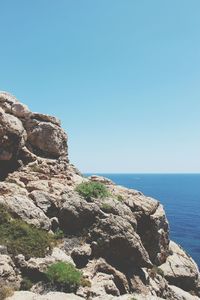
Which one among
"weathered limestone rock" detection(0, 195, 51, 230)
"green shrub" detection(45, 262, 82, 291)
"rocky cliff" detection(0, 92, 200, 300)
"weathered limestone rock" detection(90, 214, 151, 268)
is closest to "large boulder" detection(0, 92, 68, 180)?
"rocky cliff" detection(0, 92, 200, 300)

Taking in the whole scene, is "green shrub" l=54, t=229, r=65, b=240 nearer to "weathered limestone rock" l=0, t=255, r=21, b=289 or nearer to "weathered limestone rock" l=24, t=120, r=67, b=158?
"weathered limestone rock" l=0, t=255, r=21, b=289

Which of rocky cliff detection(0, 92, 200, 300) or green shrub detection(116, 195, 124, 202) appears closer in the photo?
rocky cliff detection(0, 92, 200, 300)

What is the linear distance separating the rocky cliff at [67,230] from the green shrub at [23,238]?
6cm

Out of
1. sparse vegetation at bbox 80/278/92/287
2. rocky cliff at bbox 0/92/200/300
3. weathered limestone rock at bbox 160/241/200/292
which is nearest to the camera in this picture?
rocky cliff at bbox 0/92/200/300

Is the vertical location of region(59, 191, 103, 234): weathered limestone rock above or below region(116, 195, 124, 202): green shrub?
below

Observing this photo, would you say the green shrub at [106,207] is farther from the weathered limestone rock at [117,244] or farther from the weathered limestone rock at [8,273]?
the weathered limestone rock at [8,273]

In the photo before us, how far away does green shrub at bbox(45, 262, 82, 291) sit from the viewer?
20984mm

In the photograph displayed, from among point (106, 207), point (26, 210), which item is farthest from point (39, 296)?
point (106, 207)

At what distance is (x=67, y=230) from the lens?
94.2 ft

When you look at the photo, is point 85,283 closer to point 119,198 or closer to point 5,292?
point 5,292

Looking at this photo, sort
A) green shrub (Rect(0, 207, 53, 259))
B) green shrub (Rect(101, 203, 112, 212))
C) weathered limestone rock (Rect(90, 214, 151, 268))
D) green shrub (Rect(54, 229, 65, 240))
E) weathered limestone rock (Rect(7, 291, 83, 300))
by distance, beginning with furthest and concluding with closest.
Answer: green shrub (Rect(101, 203, 112, 212))
weathered limestone rock (Rect(90, 214, 151, 268))
green shrub (Rect(54, 229, 65, 240))
green shrub (Rect(0, 207, 53, 259))
weathered limestone rock (Rect(7, 291, 83, 300))

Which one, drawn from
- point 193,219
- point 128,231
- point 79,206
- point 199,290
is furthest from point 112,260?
point 193,219

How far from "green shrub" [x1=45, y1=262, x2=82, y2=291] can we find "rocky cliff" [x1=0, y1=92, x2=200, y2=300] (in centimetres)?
10

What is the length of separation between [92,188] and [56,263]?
32.0 feet
